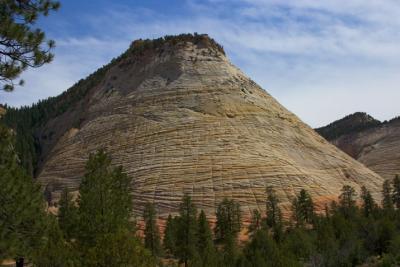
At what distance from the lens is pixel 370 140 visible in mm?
144375

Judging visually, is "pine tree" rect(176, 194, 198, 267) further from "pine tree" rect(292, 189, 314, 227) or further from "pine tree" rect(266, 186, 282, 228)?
"pine tree" rect(292, 189, 314, 227)

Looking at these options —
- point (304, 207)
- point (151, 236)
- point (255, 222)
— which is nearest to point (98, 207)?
point (151, 236)

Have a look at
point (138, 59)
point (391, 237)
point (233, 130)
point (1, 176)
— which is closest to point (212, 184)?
point (233, 130)

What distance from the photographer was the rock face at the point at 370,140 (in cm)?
11706

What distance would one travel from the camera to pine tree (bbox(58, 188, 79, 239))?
31.0 meters

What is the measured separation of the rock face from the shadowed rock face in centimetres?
3560

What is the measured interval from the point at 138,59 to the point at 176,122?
25.0 m

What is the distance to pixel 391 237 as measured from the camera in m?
41.1

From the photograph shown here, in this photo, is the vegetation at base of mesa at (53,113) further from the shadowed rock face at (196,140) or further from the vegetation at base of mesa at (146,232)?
the vegetation at base of mesa at (146,232)

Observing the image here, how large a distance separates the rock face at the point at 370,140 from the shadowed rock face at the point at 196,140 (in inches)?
1402

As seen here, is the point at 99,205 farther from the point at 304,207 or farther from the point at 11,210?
the point at 304,207

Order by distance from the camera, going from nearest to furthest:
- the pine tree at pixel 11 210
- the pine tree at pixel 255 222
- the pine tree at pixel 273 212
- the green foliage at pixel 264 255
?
the pine tree at pixel 11 210
the green foliage at pixel 264 255
the pine tree at pixel 273 212
the pine tree at pixel 255 222

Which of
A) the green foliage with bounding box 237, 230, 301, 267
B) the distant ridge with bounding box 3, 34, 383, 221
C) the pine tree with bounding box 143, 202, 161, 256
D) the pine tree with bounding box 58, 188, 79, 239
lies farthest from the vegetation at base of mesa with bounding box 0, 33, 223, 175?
the green foliage with bounding box 237, 230, 301, 267

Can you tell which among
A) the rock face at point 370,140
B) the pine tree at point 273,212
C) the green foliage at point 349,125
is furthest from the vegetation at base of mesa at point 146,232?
the green foliage at point 349,125
